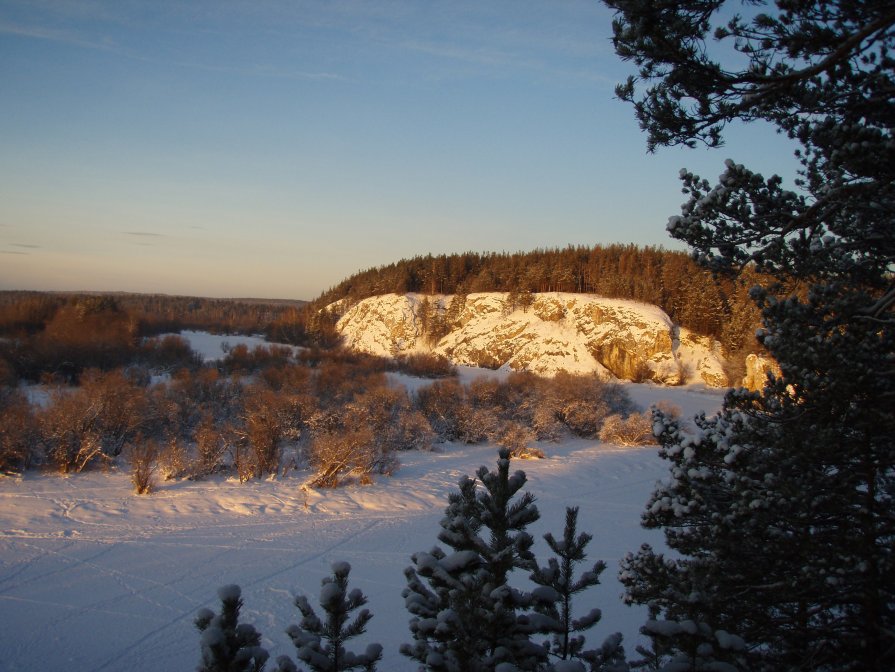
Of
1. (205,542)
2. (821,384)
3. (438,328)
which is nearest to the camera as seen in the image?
(821,384)

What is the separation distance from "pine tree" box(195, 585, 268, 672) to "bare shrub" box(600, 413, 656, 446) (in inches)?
1113

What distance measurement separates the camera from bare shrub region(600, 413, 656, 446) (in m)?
28.3

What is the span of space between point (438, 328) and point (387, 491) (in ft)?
148

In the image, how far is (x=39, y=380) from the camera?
32.5 metres

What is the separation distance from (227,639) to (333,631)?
2.26 feet

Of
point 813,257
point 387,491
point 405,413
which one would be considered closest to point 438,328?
→ point 405,413

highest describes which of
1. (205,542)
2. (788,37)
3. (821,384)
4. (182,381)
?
(788,37)

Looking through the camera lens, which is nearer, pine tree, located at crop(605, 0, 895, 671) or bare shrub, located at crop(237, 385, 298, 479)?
pine tree, located at crop(605, 0, 895, 671)

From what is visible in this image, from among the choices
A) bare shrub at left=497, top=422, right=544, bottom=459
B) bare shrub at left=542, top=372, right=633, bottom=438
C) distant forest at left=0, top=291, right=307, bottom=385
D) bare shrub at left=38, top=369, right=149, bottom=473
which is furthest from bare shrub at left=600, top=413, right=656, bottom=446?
distant forest at left=0, top=291, right=307, bottom=385

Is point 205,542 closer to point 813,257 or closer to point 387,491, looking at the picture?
point 387,491

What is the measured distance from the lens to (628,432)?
28.4m

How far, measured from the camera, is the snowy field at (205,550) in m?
9.06

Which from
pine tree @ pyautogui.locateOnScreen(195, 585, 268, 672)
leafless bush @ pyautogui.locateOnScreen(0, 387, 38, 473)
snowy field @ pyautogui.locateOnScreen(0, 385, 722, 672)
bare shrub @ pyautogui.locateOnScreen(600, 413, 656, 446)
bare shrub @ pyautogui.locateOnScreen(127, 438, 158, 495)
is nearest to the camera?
→ pine tree @ pyautogui.locateOnScreen(195, 585, 268, 672)

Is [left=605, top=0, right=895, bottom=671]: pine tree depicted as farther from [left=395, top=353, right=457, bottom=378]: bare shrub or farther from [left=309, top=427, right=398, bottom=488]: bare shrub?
[left=395, top=353, right=457, bottom=378]: bare shrub
